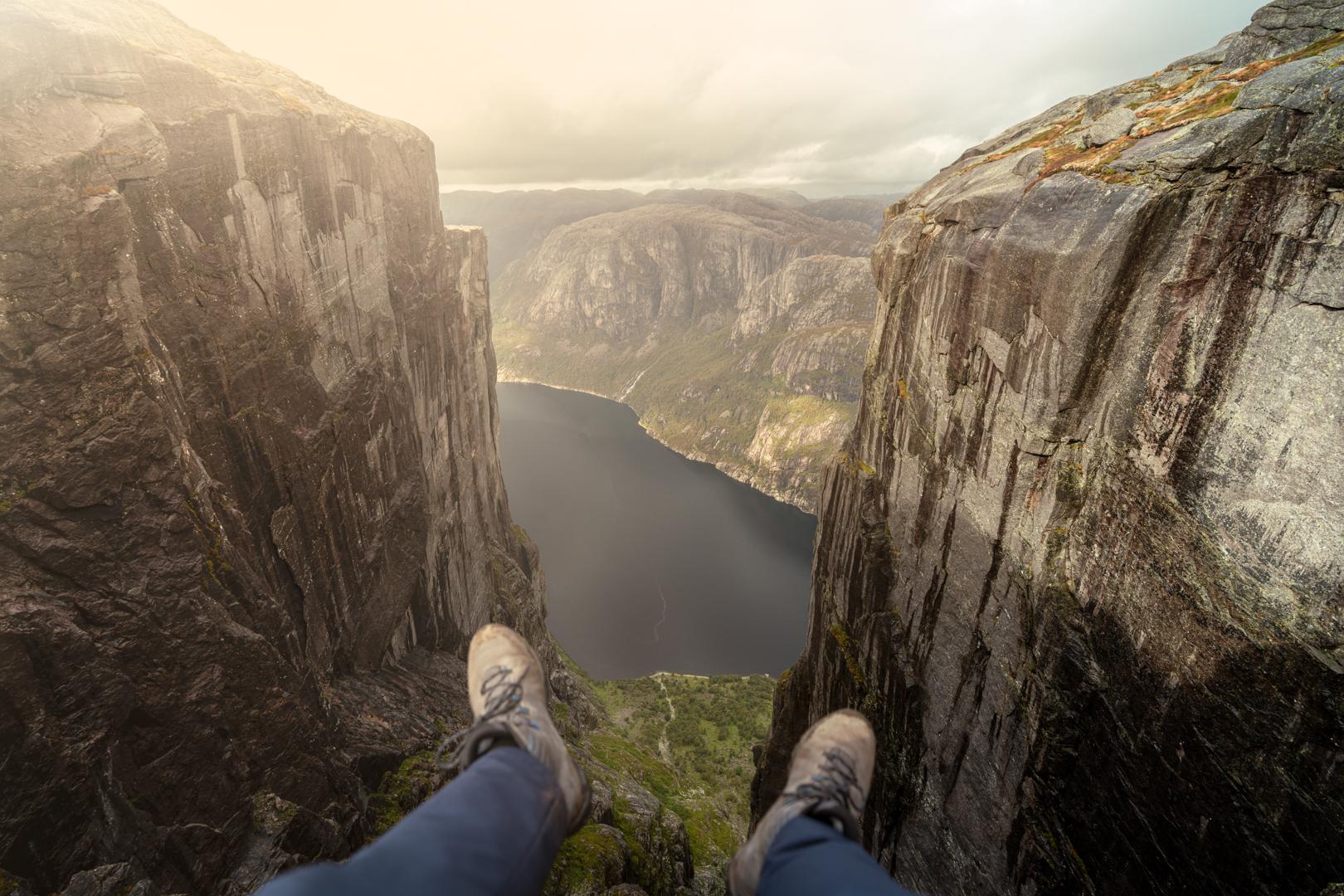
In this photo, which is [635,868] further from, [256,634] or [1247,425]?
[1247,425]

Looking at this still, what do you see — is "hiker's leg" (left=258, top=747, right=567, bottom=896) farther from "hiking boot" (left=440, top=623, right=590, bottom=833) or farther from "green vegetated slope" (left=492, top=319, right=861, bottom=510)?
"green vegetated slope" (left=492, top=319, right=861, bottom=510)

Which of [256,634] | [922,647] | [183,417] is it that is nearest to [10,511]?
[183,417]

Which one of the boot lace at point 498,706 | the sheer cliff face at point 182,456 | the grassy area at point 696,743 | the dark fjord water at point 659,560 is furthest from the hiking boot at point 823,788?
the dark fjord water at point 659,560

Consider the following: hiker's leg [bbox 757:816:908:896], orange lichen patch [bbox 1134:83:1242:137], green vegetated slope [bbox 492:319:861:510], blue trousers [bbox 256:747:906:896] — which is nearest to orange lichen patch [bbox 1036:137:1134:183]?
orange lichen patch [bbox 1134:83:1242:137]

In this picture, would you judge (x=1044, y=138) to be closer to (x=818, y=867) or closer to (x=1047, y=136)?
(x=1047, y=136)

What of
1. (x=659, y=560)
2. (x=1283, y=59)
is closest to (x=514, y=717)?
(x=1283, y=59)

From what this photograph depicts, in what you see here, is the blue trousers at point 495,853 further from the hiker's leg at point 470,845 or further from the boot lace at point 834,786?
the boot lace at point 834,786

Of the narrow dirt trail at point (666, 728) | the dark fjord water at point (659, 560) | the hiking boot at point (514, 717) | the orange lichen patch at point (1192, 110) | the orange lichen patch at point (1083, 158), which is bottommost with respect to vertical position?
the dark fjord water at point (659, 560)
